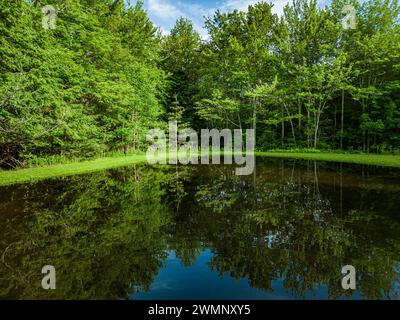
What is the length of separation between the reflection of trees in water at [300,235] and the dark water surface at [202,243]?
0.06 feet

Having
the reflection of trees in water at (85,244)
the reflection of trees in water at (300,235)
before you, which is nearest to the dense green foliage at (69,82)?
the reflection of trees in water at (85,244)

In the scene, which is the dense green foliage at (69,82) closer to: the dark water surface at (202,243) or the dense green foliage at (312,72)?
the dark water surface at (202,243)

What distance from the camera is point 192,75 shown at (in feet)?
121

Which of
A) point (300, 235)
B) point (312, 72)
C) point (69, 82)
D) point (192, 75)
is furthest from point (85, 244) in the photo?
point (192, 75)

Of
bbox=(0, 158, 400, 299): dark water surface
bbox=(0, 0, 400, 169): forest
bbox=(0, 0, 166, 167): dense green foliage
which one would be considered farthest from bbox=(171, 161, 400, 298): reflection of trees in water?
bbox=(0, 0, 400, 169): forest

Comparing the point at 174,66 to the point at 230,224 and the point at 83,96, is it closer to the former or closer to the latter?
the point at 83,96

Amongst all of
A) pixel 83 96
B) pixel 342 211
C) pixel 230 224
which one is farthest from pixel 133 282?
pixel 83 96

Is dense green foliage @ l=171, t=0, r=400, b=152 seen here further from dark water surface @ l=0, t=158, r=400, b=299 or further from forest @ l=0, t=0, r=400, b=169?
dark water surface @ l=0, t=158, r=400, b=299

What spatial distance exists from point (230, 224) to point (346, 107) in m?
26.9

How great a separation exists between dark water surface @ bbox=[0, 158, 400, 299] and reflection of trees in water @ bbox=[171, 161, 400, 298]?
18 mm

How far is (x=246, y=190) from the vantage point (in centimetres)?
845

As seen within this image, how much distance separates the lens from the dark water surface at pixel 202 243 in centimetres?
317

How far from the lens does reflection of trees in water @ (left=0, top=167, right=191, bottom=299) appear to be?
3.22 metres

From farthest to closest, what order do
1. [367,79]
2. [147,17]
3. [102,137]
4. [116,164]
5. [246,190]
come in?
[147,17], [367,79], [102,137], [116,164], [246,190]
